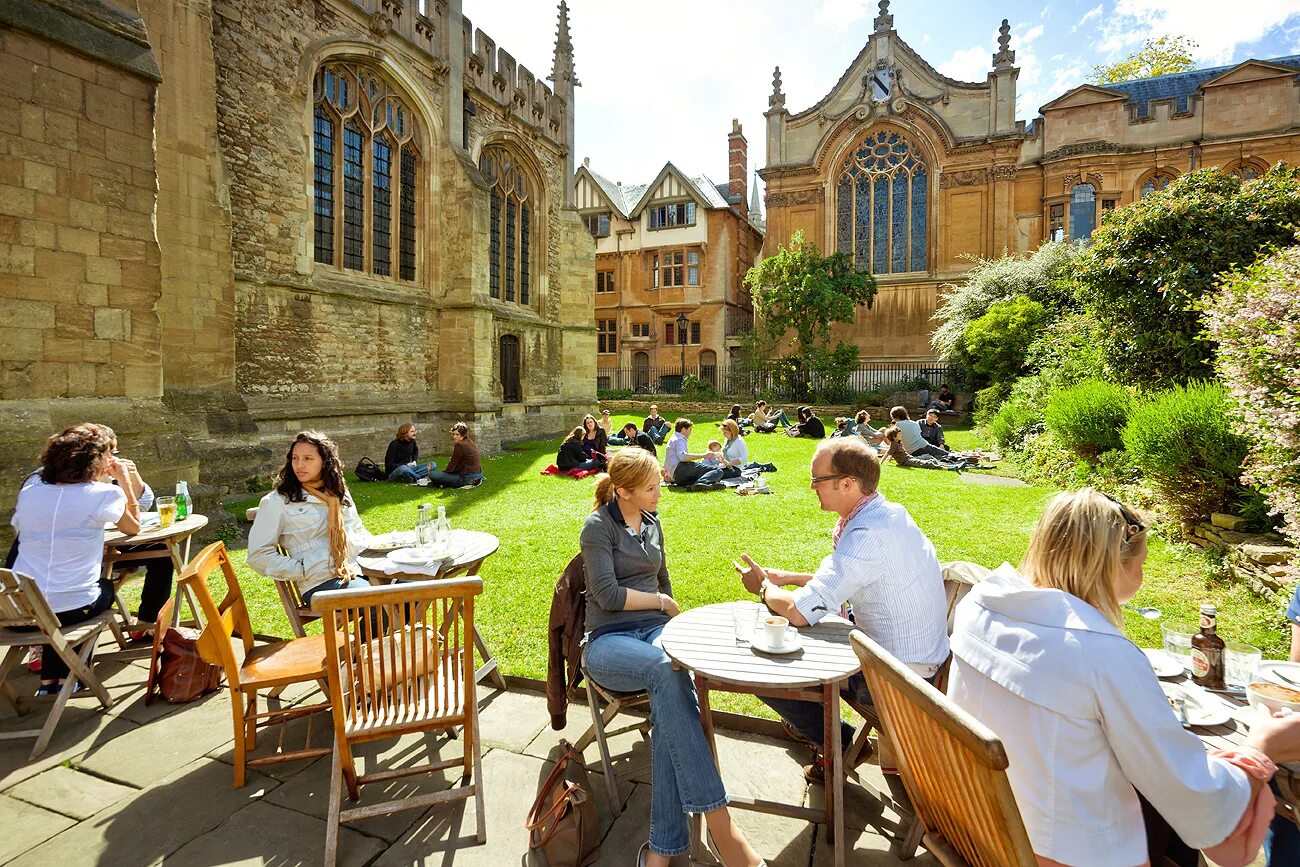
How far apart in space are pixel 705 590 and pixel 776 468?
25.6ft

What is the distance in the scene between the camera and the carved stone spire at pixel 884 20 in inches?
1187

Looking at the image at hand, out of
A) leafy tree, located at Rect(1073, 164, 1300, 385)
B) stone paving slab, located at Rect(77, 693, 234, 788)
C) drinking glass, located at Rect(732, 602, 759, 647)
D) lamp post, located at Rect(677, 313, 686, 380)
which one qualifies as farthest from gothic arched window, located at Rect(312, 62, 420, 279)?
lamp post, located at Rect(677, 313, 686, 380)

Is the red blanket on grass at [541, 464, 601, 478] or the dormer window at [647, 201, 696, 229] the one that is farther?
the dormer window at [647, 201, 696, 229]

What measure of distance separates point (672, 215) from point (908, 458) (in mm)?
25188

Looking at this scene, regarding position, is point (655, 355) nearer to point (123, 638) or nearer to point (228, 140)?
point (228, 140)

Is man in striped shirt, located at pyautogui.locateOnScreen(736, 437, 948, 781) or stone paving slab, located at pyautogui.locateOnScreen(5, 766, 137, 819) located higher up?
man in striped shirt, located at pyautogui.locateOnScreen(736, 437, 948, 781)

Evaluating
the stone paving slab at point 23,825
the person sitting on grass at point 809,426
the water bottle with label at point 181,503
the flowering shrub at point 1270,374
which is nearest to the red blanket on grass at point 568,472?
the person sitting on grass at point 809,426

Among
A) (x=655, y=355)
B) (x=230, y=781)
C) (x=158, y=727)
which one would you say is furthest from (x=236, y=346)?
(x=655, y=355)

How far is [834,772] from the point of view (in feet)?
8.04

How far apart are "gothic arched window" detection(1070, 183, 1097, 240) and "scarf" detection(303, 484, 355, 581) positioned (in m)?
33.2

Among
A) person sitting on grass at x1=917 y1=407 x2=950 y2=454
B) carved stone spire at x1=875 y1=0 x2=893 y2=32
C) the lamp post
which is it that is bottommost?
person sitting on grass at x1=917 y1=407 x2=950 y2=454

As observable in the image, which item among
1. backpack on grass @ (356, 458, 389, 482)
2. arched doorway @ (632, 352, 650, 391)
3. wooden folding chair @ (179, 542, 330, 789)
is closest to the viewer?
wooden folding chair @ (179, 542, 330, 789)

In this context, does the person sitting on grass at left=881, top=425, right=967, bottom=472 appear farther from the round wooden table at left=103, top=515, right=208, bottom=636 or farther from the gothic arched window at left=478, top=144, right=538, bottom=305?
the round wooden table at left=103, top=515, right=208, bottom=636

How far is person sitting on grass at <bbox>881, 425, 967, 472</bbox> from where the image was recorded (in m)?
12.5
